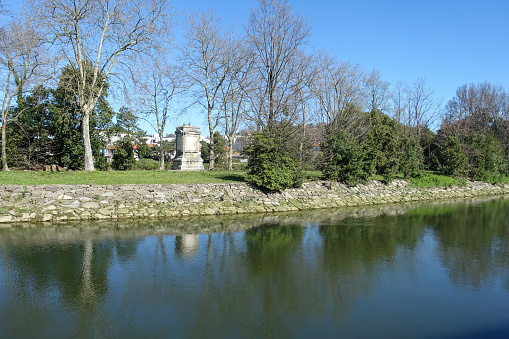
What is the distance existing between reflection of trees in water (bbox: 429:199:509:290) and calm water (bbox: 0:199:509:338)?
0.14 ft

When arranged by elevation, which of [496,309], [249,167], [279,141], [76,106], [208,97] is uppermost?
[208,97]

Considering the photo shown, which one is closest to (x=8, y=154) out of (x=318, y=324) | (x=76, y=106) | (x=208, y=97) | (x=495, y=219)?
(x=76, y=106)

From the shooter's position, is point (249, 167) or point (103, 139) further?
point (103, 139)

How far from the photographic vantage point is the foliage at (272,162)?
14789 mm

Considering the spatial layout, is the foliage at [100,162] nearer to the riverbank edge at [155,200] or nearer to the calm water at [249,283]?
the riverbank edge at [155,200]

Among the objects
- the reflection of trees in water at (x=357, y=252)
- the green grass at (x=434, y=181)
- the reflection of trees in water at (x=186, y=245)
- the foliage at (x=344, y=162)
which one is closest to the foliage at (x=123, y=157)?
the foliage at (x=344, y=162)

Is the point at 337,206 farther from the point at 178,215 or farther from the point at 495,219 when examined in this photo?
the point at 178,215

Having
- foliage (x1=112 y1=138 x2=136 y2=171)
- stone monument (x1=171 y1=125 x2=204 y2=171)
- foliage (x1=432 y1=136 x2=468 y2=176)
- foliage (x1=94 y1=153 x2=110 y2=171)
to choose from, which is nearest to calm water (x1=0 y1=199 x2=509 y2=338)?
stone monument (x1=171 y1=125 x2=204 y2=171)

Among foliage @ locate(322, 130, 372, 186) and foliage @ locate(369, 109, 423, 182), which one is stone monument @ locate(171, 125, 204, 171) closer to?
foliage @ locate(322, 130, 372, 186)

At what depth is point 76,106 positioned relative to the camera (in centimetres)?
1919

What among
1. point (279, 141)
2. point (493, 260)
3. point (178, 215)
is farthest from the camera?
point (279, 141)

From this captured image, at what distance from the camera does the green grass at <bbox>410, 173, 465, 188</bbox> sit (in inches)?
849

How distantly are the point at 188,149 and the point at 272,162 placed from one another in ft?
21.8

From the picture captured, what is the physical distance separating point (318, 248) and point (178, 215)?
5.78 metres
